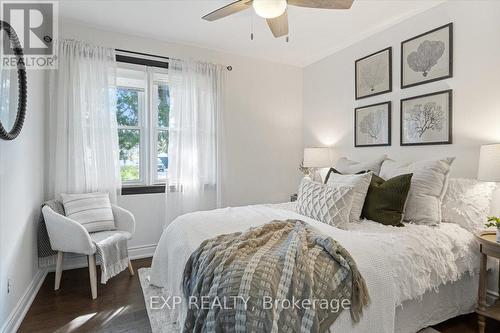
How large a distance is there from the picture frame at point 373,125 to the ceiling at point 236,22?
875 millimetres

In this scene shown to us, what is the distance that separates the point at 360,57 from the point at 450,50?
3.41 ft

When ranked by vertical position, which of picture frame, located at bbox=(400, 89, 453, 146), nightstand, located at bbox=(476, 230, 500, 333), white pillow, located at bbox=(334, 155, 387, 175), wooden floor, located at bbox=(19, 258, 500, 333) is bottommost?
wooden floor, located at bbox=(19, 258, 500, 333)

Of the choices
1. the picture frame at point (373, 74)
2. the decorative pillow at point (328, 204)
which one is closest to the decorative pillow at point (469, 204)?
the decorative pillow at point (328, 204)

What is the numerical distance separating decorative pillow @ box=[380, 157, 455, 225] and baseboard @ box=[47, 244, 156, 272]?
2.84 meters

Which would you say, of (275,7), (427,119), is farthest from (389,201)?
(275,7)

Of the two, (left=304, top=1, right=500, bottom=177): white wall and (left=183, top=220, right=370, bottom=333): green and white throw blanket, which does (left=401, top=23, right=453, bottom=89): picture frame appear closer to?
(left=304, top=1, right=500, bottom=177): white wall

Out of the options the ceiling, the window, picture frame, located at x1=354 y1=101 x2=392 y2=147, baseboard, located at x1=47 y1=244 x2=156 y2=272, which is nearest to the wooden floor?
baseboard, located at x1=47 y1=244 x2=156 y2=272

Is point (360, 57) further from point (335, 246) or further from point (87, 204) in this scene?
point (87, 204)

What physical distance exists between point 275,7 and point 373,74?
6.19ft

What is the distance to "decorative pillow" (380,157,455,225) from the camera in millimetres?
2135

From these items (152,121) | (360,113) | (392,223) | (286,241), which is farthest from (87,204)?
(360,113)

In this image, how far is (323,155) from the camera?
3.72m

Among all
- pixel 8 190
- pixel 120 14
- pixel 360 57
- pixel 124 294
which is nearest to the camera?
pixel 8 190

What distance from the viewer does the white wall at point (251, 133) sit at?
11.2ft
